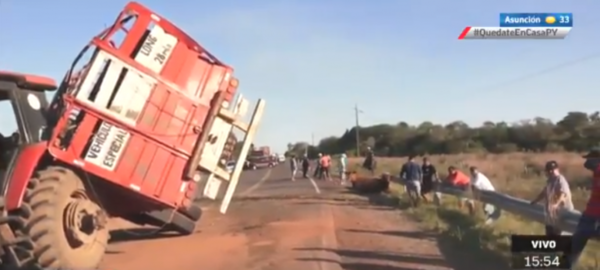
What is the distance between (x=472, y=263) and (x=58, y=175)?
220 inches

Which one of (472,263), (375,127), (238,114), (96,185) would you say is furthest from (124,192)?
(375,127)

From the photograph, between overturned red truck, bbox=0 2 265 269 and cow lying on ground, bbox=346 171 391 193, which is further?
cow lying on ground, bbox=346 171 391 193

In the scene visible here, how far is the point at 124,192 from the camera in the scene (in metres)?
11.4

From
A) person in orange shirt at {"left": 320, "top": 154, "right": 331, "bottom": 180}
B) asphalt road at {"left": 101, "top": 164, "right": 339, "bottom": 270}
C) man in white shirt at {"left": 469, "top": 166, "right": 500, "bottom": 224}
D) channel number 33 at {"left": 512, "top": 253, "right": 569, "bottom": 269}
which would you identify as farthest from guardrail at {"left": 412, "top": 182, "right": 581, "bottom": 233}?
person in orange shirt at {"left": 320, "top": 154, "right": 331, "bottom": 180}

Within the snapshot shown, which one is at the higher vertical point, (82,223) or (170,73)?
(170,73)

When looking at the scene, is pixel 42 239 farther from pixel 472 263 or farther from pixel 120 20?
pixel 472 263

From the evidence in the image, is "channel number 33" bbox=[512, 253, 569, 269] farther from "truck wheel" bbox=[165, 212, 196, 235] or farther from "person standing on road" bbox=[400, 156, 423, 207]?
"person standing on road" bbox=[400, 156, 423, 207]

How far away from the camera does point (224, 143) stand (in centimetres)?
1249

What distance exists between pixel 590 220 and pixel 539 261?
1.13m

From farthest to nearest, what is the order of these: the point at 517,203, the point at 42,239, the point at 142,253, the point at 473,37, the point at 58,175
Answer: the point at 142,253 → the point at 517,203 → the point at 58,175 → the point at 42,239 → the point at 473,37

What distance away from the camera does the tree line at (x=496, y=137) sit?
46.1 ft

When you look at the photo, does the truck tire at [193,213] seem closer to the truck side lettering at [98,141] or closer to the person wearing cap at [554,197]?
the truck side lettering at [98,141]

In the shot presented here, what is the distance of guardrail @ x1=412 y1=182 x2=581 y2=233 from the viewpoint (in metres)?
9.27

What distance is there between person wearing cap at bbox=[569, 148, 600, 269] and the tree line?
1314 mm
